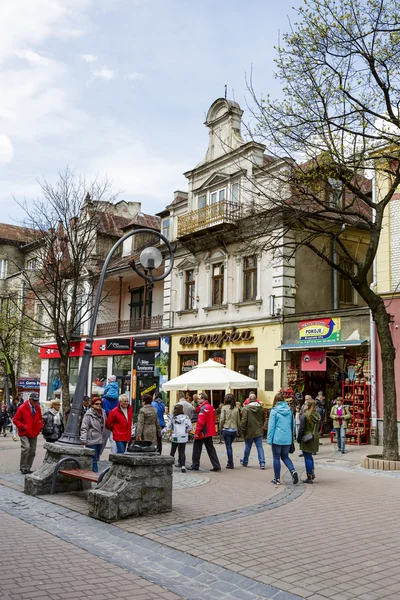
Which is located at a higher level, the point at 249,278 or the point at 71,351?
the point at 249,278

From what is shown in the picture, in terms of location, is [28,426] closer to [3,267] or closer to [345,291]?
[345,291]

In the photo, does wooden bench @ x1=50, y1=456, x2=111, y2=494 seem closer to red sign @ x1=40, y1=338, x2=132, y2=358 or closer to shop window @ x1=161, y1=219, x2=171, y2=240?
red sign @ x1=40, y1=338, x2=132, y2=358

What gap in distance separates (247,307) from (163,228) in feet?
30.0

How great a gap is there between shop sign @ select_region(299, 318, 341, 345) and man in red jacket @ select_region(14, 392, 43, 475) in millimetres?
11688

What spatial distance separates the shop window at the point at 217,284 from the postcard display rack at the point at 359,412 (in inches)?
345

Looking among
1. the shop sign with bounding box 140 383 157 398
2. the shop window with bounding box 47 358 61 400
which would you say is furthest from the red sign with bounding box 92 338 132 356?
the shop window with bounding box 47 358 61 400

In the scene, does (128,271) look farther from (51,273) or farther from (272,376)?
(272,376)

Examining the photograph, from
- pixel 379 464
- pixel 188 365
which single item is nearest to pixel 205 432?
pixel 379 464

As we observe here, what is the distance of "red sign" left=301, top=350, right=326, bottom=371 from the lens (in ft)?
71.6

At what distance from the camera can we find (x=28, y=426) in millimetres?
12461

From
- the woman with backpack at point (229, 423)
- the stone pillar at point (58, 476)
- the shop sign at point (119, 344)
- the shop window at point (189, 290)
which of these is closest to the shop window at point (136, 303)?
the shop sign at point (119, 344)

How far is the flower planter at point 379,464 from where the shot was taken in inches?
537

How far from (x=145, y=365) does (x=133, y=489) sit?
2324 centimetres

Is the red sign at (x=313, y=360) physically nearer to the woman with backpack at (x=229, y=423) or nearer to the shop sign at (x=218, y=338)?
the shop sign at (x=218, y=338)
